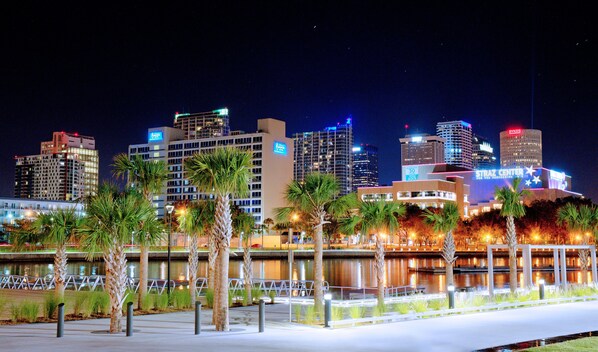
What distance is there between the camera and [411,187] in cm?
19800

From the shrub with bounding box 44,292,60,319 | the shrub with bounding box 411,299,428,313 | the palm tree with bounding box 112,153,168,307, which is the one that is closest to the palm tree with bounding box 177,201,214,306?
the palm tree with bounding box 112,153,168,307

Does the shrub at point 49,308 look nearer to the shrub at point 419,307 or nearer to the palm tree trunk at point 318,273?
the palm tree trunk at point 318,273

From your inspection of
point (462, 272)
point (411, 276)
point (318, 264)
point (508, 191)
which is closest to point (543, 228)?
point (462, 272)

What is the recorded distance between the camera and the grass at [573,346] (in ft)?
52.4

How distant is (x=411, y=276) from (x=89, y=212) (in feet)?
216

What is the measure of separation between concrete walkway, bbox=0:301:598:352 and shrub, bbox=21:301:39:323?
1.35 metres

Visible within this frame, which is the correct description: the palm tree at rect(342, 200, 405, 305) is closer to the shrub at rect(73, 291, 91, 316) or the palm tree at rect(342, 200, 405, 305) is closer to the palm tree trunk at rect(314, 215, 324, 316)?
the palm tree trunk at rect(314, 215, 324, 316)

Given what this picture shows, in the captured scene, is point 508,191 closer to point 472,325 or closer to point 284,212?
point 284,212

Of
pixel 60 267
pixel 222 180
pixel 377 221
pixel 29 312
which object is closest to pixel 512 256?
pixel 377 221

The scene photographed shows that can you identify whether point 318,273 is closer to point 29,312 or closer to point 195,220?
point 195,220

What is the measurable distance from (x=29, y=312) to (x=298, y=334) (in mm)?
10468

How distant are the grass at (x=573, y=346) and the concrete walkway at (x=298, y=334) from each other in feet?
4.34

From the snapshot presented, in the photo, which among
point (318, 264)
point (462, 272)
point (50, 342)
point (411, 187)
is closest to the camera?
point (50, 342)

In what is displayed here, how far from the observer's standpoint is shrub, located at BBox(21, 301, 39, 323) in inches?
898
